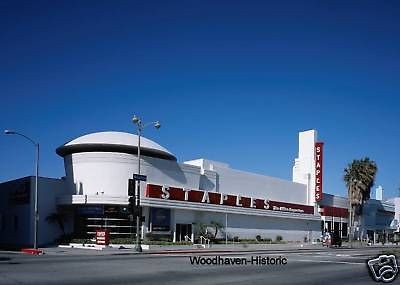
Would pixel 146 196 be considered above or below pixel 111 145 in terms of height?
below

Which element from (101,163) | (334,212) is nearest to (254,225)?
(101,163)

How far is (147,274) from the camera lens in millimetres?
19297

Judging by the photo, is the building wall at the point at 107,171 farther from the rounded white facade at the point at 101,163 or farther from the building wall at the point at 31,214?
the building wall at the point at 31,214

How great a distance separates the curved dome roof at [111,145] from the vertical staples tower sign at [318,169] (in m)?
29.8

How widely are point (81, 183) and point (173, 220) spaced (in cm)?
977

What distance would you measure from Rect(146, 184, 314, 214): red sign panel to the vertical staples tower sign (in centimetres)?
481

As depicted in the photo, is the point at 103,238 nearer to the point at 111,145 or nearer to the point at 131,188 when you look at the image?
the point at 131,188

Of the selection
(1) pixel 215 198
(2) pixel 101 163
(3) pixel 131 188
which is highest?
(2) pixel 101 163

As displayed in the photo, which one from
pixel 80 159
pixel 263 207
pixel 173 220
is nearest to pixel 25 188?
pixel 80 159

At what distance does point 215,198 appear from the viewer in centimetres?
5681

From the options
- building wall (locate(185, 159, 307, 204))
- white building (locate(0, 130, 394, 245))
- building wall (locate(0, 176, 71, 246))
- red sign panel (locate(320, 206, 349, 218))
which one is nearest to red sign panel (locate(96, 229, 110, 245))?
white building (locate(0, 130, 394, 245))

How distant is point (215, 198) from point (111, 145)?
13271mm

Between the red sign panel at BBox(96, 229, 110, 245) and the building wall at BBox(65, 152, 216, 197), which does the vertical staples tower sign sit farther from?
the red sign panel at BBox(96, 229, 110, 245)

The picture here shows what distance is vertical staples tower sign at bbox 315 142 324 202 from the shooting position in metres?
75.9
